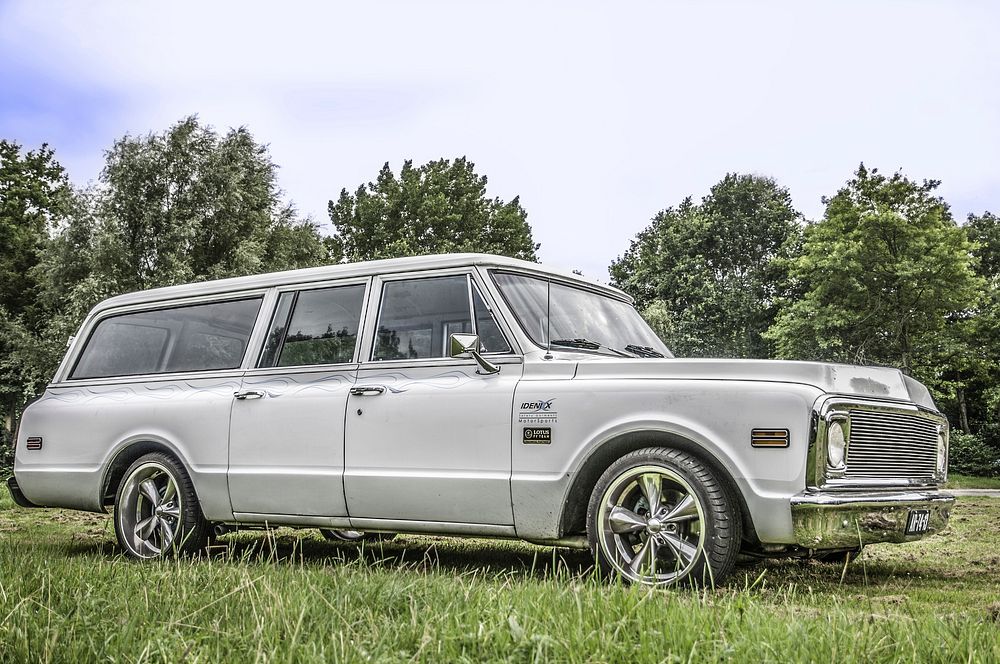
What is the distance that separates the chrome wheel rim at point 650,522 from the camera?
16.5 ft

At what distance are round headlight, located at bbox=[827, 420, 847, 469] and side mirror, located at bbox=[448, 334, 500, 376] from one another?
194 centimetres

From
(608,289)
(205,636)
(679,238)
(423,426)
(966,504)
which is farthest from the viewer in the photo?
(679,238)

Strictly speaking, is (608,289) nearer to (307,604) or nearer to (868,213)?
(307,604)

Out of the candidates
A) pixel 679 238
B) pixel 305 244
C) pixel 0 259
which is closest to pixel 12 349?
pixel 0 259

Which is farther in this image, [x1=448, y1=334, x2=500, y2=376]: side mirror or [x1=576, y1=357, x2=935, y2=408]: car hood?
[x1=448, y1=334, x2=500, y2=376]: side mirror

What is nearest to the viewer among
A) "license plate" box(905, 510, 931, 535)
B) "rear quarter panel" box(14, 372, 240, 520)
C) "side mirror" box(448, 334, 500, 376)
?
"license plate" box(905, 510, 931, 535)

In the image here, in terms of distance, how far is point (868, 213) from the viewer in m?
32.6

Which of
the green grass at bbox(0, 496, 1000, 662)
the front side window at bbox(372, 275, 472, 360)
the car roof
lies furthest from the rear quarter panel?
the green grass at bbox(0, 496, 1000, 662)

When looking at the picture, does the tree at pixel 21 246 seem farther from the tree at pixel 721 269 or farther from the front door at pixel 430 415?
the front door at pixel 430 415

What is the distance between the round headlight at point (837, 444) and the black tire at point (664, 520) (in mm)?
550

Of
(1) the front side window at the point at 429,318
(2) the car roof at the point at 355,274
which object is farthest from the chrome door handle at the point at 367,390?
(2) the car roof at the point at 355,274

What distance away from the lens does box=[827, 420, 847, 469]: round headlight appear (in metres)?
4.95

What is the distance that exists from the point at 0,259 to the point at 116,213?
9.23 meters

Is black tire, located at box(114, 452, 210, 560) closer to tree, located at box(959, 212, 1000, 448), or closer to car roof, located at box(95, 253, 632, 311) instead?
car roof, located at box(95, 253, 632, 311)
